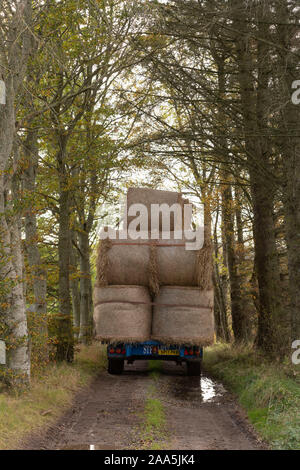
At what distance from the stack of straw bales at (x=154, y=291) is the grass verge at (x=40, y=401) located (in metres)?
1.14

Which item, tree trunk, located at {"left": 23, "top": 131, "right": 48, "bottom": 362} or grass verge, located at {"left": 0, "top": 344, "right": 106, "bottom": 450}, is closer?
grass verge, located at {"left": 0, "top": 344, "right": 106, "bottom": 450}

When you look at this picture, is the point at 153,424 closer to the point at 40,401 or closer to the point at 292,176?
the point at 40,401

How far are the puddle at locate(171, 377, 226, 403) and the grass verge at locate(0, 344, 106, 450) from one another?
1925 millimetres

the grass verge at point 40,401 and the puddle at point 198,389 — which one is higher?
the grass verge at point 40,401

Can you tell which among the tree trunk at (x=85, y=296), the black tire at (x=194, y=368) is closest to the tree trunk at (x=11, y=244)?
the black tire at (x=194, y=368)

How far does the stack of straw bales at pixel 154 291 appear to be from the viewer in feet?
31.4

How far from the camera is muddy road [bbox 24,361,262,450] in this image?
5828mm

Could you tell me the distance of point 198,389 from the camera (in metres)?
10.1

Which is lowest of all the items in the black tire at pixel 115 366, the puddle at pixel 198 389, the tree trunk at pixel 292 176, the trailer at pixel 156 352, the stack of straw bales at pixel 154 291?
the puddle at pixel 198 389

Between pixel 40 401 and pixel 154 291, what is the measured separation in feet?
10.5

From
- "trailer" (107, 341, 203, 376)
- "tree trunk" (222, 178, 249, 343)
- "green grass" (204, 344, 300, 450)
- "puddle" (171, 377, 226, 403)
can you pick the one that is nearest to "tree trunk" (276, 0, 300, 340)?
"green grass" (204, 344, 300, 450)

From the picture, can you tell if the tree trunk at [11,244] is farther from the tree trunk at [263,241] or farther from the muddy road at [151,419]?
the tree trunk at [263,241]

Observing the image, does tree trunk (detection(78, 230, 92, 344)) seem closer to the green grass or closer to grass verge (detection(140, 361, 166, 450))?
the green grass

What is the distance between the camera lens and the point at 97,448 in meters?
5.51
